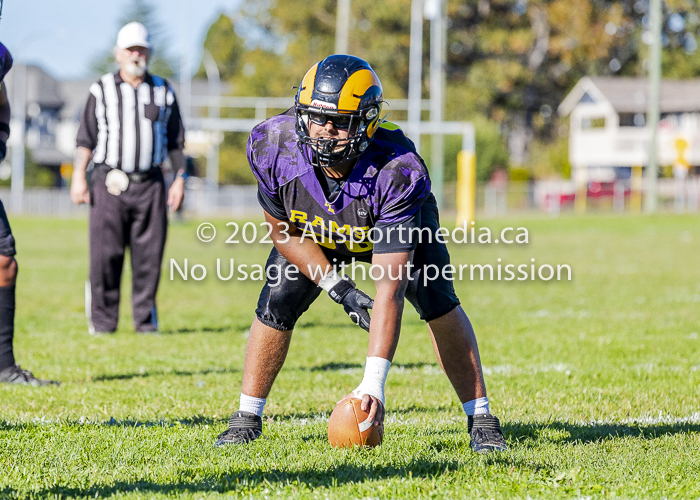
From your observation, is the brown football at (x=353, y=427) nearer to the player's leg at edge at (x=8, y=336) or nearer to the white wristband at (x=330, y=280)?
the white wristband at (x=330, y=280)

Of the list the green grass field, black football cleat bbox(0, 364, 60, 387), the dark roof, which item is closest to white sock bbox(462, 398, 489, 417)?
the green grass field

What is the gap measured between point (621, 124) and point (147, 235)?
157 feet

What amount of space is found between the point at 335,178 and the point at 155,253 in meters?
3.69

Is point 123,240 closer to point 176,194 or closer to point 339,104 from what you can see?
point 176,194

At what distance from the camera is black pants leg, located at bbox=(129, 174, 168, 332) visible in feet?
22.0

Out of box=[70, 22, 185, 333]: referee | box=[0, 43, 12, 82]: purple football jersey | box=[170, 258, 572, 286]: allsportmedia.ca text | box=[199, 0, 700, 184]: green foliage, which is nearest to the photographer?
box=[0, 43, 12, 82]: purple football jersey

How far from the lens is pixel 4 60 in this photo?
4.63 metres

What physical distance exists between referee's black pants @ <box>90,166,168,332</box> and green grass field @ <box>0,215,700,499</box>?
1.03 ft

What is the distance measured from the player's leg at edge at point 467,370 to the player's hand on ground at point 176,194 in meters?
3.49

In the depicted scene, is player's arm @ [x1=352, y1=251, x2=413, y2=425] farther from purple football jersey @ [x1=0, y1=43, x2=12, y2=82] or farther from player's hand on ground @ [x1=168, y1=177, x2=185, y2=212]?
player's hand on ground @ [x1=168, y1=177, x2=185, y2=212]

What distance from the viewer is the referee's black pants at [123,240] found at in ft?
Result: 21.9

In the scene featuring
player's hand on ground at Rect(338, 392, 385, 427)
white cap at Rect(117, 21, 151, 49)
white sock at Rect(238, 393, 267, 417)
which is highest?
white cap at Rect(117, 21, 151, 49)

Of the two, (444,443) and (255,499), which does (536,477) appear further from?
(255,499)

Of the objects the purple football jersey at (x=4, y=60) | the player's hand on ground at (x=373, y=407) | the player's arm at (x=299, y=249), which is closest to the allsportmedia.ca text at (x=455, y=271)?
the purple football jersey at (x=4, y=60)
